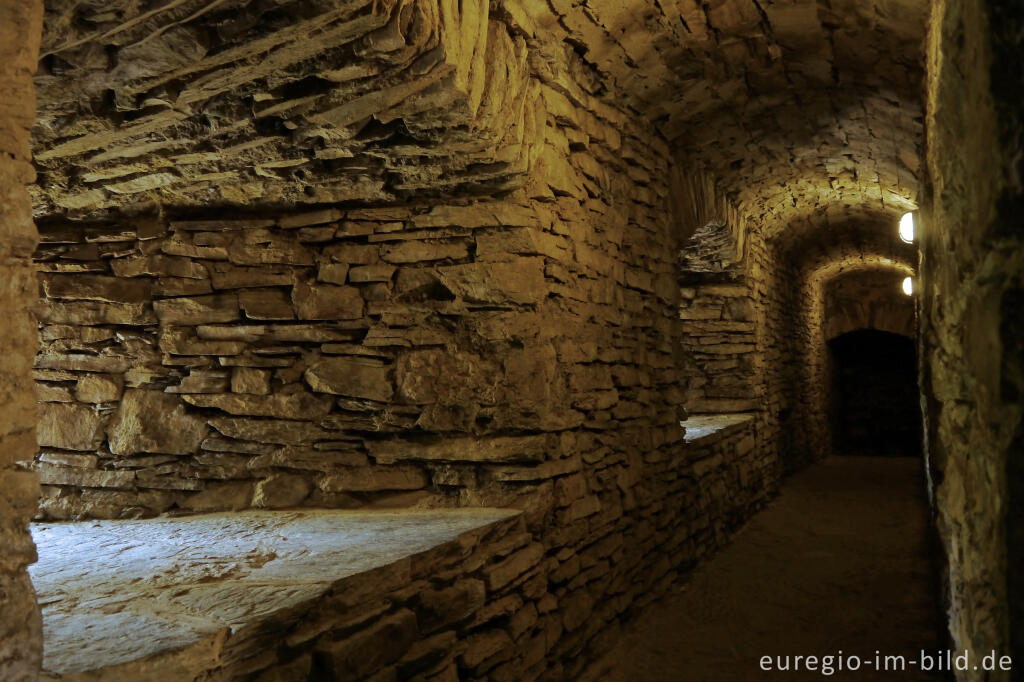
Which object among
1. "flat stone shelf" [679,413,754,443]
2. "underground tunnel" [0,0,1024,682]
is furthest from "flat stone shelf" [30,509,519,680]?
"flat stone shelf" [679,413,754,443]

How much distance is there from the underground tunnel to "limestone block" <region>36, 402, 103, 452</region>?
19 mm

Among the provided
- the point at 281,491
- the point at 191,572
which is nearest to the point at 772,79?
the point at 281,491

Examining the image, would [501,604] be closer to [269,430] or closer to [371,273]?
[269,430]

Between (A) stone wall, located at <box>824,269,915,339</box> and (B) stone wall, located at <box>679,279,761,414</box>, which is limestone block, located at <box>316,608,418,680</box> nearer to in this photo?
(B) stone wall, located at <box>679,279,761,414</box>

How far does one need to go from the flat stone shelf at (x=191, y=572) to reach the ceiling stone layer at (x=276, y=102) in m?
1.34

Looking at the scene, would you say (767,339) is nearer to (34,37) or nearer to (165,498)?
(165,498)

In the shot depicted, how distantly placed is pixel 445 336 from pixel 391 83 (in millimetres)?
1133

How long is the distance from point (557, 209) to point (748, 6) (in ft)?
3.97

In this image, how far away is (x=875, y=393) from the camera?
42.1 ft

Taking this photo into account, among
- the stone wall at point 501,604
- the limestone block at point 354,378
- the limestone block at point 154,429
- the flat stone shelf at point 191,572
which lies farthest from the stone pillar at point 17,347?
the limestone block at point 154,429

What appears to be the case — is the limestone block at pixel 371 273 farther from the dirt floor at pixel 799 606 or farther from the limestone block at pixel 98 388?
the dirt floor at pixel 799 606

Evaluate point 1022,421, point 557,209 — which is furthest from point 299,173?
point 1022,421

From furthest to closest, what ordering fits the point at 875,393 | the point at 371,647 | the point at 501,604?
the point at 875,393
the point at 501,604
the point at 371,647

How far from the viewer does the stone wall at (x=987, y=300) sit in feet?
3.96
